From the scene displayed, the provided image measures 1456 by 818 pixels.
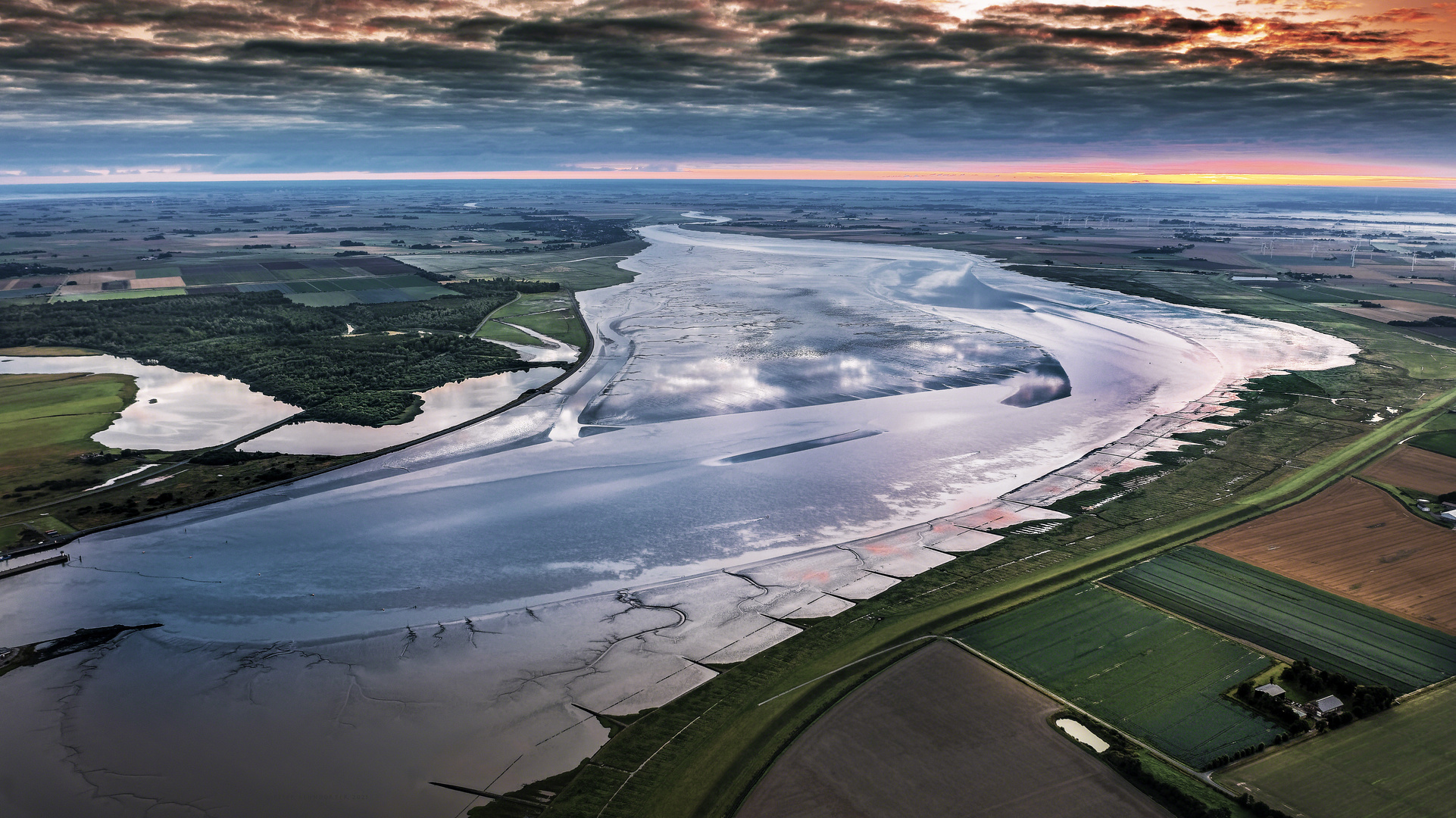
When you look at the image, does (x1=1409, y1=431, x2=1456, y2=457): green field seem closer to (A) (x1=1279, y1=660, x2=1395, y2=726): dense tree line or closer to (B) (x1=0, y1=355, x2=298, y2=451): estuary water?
(A) (x1=1279, y1=660, x2=1395, y2=726): dense tree line

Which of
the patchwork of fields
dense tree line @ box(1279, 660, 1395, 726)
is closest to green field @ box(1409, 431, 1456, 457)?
dense tree line @ box(1279, 660, 1395, 726)

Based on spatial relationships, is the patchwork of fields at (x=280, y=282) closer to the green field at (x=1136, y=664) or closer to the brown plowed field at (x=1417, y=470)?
the green field at (x=1136, y=664)

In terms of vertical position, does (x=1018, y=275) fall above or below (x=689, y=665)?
above

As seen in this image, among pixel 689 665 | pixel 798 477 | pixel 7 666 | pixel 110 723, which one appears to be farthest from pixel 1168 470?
pixel 7 666

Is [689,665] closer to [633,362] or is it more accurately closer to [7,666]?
[7,666]

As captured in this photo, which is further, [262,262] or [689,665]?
[262,262]
